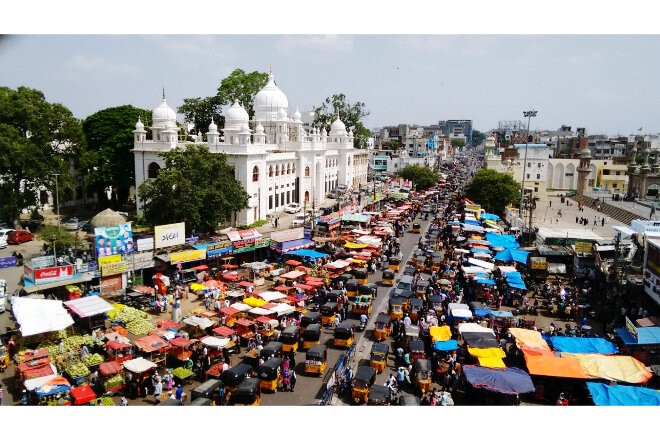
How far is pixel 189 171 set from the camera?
31500 millimetres

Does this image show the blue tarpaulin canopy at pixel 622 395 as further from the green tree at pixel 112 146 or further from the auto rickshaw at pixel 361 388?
the green tree at pixel 112 146

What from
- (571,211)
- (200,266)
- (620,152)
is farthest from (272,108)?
(620,152)

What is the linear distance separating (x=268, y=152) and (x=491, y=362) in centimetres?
3570

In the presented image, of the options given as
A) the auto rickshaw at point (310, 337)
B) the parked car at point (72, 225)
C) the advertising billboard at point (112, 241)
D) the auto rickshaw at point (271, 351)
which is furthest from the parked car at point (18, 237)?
the auto rickshaw at point (271, 351)

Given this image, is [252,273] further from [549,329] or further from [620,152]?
[620,152]

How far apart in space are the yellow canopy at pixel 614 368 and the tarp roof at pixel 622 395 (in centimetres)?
83

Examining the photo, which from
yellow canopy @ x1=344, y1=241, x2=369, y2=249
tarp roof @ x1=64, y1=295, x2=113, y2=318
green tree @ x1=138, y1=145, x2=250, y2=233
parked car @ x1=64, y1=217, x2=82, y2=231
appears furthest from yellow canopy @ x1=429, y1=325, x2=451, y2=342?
parked car @ x1=64, y1=217, x2=82, y2=231

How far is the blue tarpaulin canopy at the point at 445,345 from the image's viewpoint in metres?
16.4

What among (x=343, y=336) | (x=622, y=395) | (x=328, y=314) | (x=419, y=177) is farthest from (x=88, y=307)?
(x=419, y=177)

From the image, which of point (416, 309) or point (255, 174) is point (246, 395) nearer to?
point (416, 309)

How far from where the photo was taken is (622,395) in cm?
1306

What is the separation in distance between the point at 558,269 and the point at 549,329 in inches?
338

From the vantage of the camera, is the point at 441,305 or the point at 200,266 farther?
the point at 200,266

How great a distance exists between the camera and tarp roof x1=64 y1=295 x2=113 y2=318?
18031 millimetres
